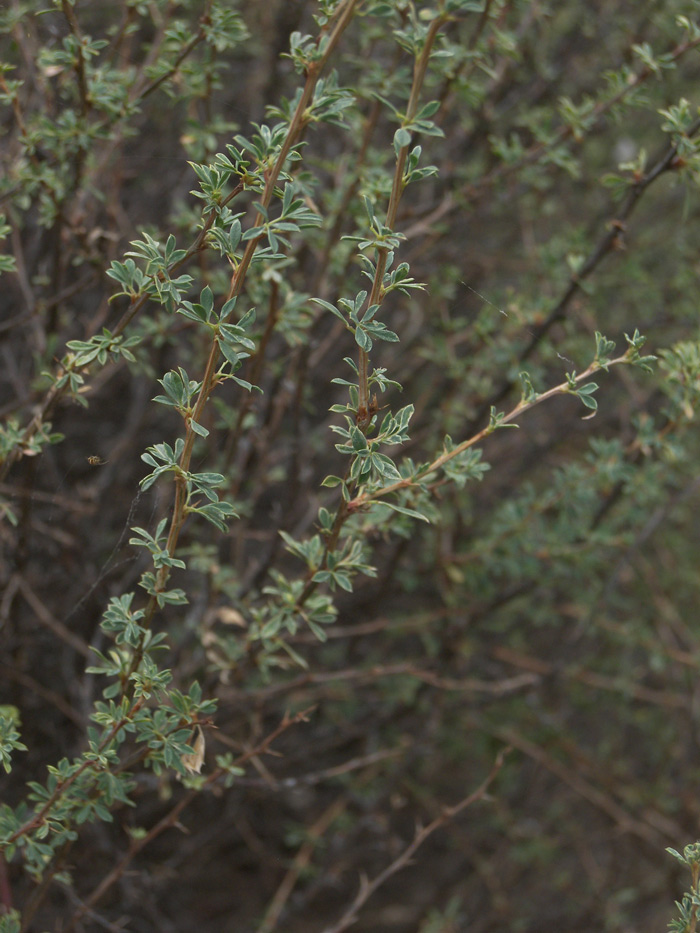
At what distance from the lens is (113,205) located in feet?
6.14

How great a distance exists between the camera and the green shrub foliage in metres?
1.16

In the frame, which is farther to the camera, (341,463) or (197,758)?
(341,463)

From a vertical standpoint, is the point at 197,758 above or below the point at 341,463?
above

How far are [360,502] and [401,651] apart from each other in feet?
5.78

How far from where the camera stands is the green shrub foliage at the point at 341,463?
3.81ft

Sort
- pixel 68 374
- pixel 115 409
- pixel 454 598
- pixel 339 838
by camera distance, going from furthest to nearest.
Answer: pixel 115 409 < pixel 339 838 < pixel 454 598 < pixel 68 374

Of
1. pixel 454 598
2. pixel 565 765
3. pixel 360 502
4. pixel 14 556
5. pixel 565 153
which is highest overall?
pixel 565 153

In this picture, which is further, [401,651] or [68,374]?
[401,651]

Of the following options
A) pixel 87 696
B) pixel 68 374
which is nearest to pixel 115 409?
pixel 87 696

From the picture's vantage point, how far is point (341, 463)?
2.57m

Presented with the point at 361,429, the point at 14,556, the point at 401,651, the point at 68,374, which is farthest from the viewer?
the point at 401,651

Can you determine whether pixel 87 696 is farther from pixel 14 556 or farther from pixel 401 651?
pixel 401 651

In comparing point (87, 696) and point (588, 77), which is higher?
point (588, 77)

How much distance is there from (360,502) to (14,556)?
3.06ft
